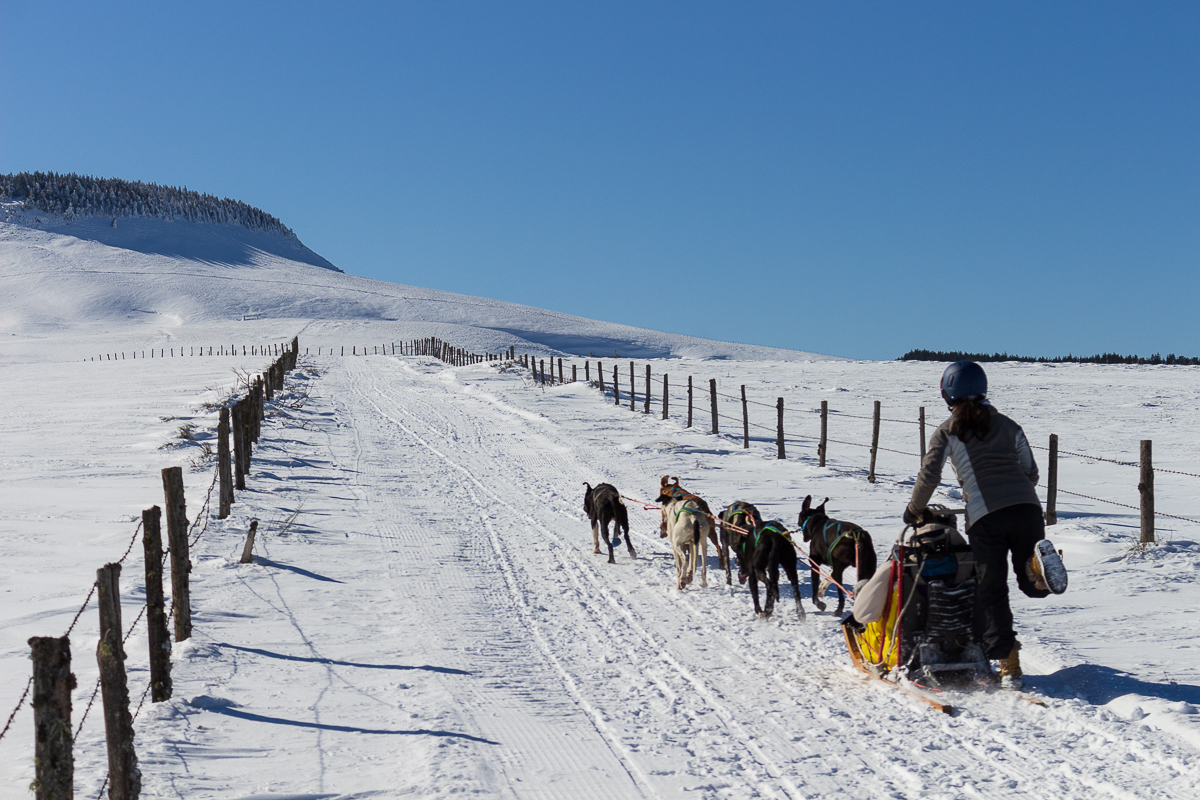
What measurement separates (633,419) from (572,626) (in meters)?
18.1

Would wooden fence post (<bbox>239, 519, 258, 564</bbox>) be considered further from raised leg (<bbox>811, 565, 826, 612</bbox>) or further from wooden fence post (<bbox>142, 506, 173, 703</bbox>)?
raised leg (<bbox>811, 565, 826, 612</bbox>)

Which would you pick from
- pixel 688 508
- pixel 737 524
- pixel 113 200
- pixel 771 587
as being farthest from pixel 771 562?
pixel 113 200

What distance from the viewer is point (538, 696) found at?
5.66 meters

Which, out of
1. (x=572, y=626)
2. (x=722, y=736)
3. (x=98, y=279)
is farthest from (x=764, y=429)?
(x=98, y=279)

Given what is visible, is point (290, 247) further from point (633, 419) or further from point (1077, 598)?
point (1077, 598)

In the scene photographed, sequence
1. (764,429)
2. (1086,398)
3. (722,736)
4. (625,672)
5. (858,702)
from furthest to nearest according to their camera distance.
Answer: (1086,398), (764,429), (625,672), (858,702), (722,736)

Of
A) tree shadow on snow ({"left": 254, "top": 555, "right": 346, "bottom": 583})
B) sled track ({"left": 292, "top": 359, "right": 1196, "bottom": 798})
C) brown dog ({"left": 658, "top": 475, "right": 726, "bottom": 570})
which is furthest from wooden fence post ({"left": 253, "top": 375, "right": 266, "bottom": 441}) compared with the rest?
brown dog ({"left": 658, "top": 475, "right": 726, "bottom": 570})

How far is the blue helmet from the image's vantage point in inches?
209

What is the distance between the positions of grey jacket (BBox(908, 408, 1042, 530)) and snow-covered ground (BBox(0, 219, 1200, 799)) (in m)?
1.16

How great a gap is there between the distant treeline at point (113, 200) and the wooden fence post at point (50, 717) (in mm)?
184257

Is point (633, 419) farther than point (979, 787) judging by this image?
Yes

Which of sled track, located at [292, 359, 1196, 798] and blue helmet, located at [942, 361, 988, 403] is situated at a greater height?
blue helmet, located at [942, 361, 988, 403]

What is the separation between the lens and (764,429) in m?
24.6

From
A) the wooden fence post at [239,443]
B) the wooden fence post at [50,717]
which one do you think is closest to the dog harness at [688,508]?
the wooden fence post at [50,717]
